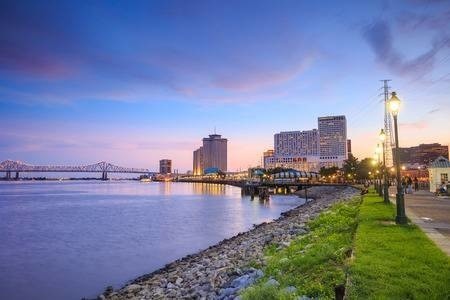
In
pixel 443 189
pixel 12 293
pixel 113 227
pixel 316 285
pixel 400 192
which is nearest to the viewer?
pixel 316 285

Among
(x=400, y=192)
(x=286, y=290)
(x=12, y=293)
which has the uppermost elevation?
(x=400, y=192)

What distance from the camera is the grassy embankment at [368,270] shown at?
332 inches

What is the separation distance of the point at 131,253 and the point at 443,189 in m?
31.2

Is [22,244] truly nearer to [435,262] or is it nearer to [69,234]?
[69,234]

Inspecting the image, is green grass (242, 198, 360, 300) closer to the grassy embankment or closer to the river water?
the grassy embankment

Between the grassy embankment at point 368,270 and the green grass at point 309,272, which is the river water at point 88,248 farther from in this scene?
the grassy embankment at point 368,270

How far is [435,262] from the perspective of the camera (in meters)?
10.4

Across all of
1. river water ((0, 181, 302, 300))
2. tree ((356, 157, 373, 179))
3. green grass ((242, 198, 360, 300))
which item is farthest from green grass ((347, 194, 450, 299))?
tree ((356, 157, 373, 179))

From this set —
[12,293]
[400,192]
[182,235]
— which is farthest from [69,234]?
[400,192]

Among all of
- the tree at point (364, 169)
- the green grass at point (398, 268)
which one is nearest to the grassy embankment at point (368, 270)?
the green grass at point (398, 268)

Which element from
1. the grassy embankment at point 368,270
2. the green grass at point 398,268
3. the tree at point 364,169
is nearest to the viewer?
the green grass at point 398,268

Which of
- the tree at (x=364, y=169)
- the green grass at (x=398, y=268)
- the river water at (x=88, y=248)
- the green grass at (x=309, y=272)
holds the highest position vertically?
the tree at (x=364, y=169)

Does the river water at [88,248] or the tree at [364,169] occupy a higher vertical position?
the tree at [364,169]

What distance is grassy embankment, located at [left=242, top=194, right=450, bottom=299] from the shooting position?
8445 mm
